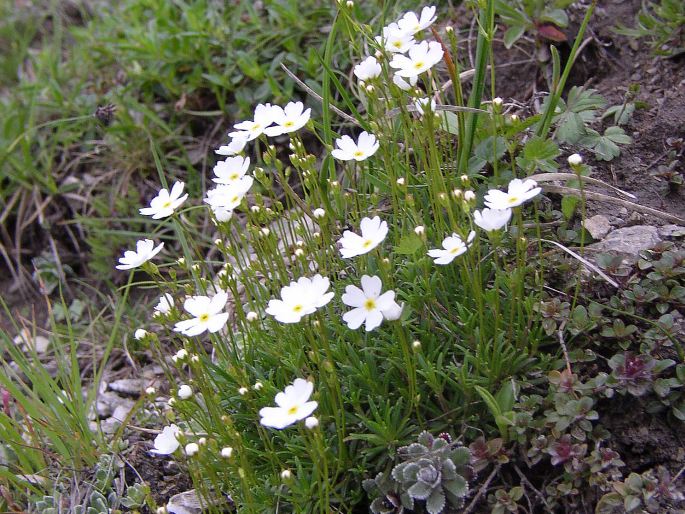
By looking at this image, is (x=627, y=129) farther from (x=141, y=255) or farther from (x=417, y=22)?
(x=141, y=255)

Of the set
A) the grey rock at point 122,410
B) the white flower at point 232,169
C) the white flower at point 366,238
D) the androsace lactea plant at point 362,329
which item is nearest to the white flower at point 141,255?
the androsace lactea plant at point 362,329

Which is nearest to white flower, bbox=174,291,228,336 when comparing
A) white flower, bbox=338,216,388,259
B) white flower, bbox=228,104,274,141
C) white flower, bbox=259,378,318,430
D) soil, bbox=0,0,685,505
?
white flower, bbox=259,378,318,430

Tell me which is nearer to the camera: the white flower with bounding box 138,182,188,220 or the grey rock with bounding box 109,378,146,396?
the white flower with bounding box 138,182,188,220

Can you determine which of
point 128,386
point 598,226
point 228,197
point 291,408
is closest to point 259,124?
point 228,197

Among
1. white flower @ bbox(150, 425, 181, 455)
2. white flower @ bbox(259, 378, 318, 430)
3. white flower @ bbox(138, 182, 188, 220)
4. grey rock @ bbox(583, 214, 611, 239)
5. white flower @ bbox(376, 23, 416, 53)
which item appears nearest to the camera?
white flower @ bbox(259, 378, 318, 430)

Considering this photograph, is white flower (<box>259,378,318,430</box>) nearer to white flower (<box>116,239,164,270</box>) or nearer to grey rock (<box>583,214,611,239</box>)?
white flower (<box>116,239,164,270</box>)

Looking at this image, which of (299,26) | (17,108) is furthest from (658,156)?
(17,108)
